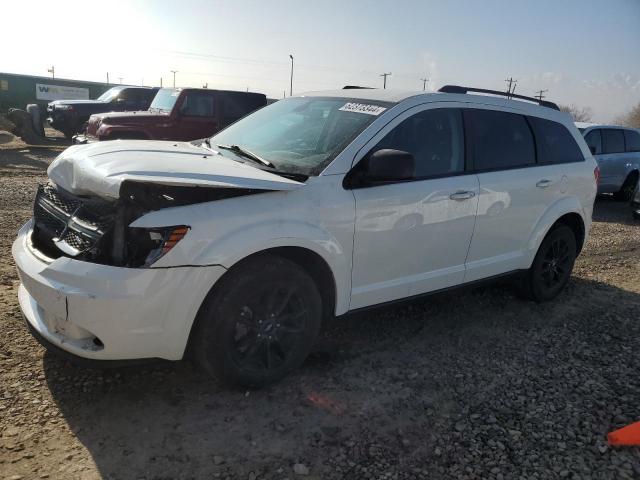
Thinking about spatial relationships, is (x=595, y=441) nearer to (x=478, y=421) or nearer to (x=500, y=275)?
(x=478, y=421)

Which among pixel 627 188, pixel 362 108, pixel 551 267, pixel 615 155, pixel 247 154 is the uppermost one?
pixel 362 108

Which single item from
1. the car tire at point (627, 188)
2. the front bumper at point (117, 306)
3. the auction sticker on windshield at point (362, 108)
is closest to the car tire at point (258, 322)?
the front bumper at point (117, 306)

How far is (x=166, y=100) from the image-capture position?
456 inches

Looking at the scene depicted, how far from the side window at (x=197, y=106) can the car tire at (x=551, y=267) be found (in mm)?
8381

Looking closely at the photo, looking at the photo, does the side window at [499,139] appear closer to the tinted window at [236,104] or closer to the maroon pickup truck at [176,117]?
the maroon pickup truck at [176,117]

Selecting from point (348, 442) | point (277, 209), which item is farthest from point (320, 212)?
point (348, 442)

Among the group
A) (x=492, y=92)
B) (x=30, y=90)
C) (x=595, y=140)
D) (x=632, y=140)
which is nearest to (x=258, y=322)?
(x=492, y=92)

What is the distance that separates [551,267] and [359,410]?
114 inches

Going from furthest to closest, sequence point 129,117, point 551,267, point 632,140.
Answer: point 632,140, point 129,117, point 551,267

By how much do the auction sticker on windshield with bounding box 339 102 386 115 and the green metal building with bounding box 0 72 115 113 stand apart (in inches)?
1092

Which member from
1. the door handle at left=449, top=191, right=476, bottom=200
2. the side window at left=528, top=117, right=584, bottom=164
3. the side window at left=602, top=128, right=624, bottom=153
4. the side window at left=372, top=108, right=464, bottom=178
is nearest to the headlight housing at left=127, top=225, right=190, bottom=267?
the side window at left=372, top=108, right=464, bottom=178

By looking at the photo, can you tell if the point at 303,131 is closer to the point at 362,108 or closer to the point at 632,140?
the point at 362,108

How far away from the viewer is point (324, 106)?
4.06 metres

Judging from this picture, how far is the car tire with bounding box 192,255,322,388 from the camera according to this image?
289 cm
